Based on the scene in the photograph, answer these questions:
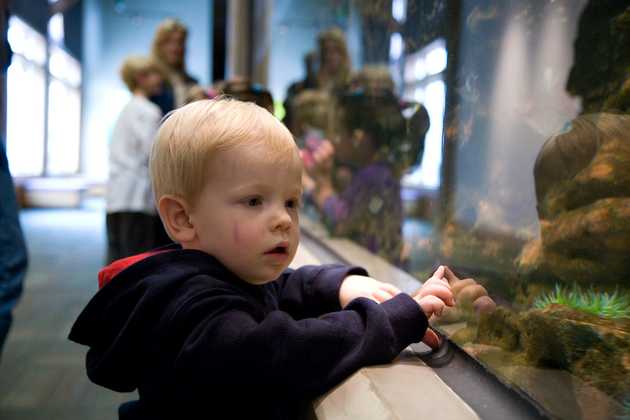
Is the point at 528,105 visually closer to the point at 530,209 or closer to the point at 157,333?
the point at 530,209

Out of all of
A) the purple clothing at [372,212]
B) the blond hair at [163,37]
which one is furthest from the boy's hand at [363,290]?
the blond hair at [163,37]

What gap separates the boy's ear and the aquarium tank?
0.46 m

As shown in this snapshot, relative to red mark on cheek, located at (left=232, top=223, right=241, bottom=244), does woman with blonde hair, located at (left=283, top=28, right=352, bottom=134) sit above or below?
above

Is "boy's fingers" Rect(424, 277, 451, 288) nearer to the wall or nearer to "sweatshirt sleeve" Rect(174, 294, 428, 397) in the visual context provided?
"sweatshirt sleeve" Rect(174, 294, 428, 397)

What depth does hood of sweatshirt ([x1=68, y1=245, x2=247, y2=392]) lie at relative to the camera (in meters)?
0.90

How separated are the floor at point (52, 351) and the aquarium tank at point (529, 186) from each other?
43.5 inches

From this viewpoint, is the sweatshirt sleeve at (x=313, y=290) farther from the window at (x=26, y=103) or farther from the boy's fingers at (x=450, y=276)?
the window at (x=26, y=103)

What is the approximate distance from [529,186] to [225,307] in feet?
1.84

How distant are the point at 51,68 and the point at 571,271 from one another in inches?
520

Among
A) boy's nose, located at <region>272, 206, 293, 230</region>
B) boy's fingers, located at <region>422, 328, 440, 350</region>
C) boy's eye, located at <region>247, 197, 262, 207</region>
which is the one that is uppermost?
boy's eye, located at <region>247, 197, 262, 207</region>

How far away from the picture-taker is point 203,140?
3.02ft

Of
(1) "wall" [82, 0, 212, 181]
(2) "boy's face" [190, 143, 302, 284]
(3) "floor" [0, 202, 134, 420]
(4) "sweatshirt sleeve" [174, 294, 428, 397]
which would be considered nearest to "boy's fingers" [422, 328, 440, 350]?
(4) "sweatshirt sleeve" [174, 294, 428, 397]

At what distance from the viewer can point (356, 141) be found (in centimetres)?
268

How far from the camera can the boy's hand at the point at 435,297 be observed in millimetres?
955
